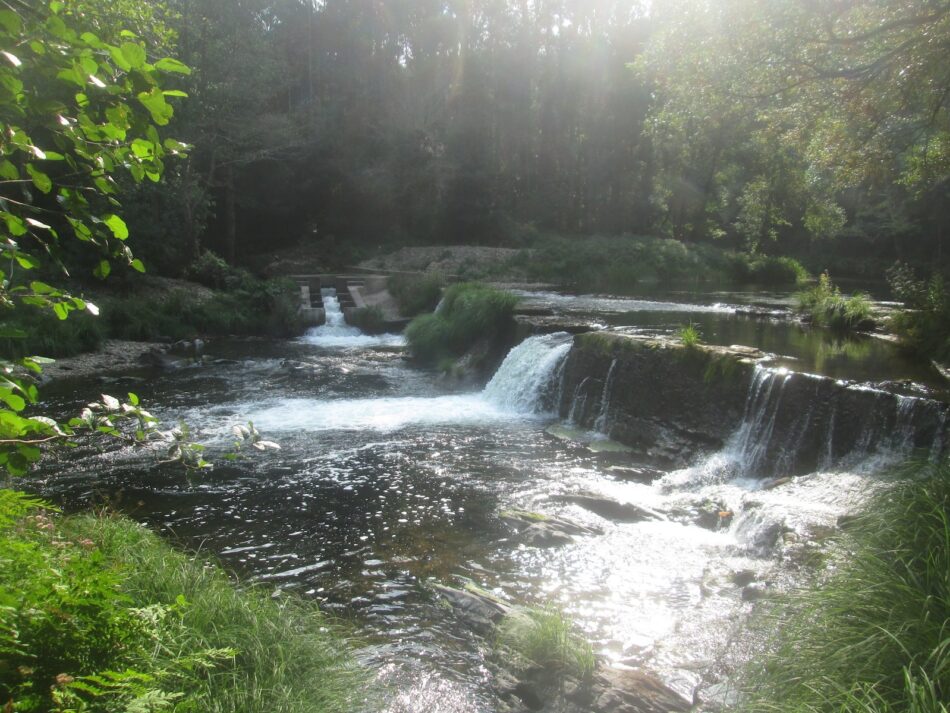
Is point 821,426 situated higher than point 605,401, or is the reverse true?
point 821,426

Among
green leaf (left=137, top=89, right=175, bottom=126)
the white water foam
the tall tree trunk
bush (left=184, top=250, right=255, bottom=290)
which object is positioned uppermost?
the tall tree trunk

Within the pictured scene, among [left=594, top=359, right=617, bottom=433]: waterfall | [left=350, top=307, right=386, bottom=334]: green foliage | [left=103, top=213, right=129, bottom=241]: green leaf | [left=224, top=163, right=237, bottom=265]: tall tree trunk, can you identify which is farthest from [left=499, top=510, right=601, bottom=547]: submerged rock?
[left=224, top=163, right=237, bottom=265]: tall tree trunk

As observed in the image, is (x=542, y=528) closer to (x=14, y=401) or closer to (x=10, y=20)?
(x=14, y=401)

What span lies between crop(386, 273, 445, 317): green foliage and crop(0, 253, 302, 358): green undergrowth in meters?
2.94

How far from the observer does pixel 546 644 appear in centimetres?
436

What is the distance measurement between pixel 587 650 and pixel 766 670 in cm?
111

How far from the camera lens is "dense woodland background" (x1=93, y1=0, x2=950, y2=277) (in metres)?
20.5

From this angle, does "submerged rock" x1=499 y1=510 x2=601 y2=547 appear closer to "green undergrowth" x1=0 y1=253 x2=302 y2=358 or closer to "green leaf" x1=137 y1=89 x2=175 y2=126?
"green leaf" x1=137 y1=89 x2=175 y2=126

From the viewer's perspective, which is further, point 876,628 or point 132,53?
point 876,628

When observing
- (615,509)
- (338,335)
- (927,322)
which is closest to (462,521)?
(615,509)

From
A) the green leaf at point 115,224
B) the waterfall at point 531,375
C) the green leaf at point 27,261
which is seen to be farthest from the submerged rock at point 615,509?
the green leaf at point 27,261

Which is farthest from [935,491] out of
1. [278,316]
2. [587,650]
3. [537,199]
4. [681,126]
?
[537,199]

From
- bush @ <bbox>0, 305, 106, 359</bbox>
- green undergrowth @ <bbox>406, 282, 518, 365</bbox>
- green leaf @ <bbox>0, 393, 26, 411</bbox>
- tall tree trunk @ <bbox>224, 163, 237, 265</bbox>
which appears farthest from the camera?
tall tree trunk @ <bbox>224, 163, 237, 265</bbox>

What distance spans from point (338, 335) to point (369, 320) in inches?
36.2
